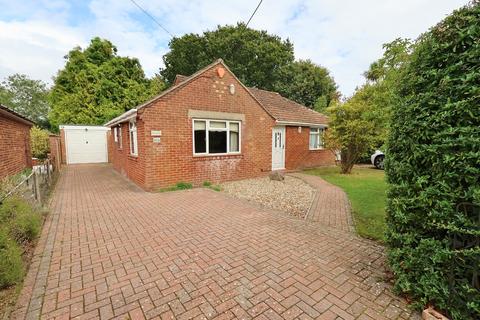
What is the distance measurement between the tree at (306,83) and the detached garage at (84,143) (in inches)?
815

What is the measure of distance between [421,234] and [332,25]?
9.11 meters

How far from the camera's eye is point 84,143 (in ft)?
59.2

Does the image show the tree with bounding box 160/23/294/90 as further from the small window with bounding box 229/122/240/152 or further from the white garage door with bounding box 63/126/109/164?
the small window with bounding box 229/122/240/152

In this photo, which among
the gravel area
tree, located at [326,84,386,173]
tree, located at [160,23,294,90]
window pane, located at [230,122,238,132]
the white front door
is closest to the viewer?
the gravel area

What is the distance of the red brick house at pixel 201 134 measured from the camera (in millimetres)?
7863

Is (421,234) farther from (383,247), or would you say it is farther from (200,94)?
(200,94)

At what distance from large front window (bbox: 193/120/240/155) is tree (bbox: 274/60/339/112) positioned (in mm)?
19538

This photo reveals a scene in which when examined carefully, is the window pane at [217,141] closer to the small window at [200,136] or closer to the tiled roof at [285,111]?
the small window at [200,136]

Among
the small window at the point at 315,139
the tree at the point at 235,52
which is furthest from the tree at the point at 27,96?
the small window at the point at 315,139

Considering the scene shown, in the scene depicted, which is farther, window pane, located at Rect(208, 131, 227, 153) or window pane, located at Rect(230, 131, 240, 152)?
window pane, located at Rect(230, 131, 240, 152)

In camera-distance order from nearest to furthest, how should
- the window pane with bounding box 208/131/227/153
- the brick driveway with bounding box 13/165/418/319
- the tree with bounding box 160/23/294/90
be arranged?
the brick driveway with bounding box 13/165/418/319 < the window pane with bounding box 208/131/227/153 < the tree with bounding box 160/23/294/90

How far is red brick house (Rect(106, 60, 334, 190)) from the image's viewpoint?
25.8 ft

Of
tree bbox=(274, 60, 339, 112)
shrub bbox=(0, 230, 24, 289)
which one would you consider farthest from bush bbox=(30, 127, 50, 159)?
tree bbox=(274, 60, 339, 112)

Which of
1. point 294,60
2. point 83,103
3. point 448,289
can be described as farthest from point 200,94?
point 294,60
